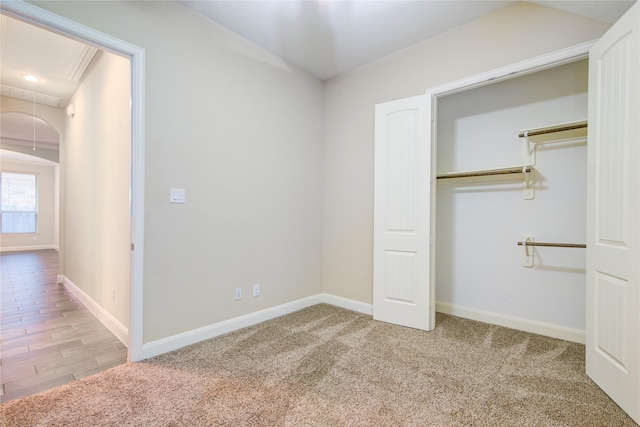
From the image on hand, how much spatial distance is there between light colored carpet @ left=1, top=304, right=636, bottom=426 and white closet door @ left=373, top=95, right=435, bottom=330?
39 centimetres

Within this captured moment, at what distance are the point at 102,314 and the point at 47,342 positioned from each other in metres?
0.52

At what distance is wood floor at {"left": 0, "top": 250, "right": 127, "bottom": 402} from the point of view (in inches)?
79.8

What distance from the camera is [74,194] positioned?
412 cm

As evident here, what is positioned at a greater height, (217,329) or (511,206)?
(511,206)

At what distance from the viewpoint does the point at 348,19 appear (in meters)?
2.59

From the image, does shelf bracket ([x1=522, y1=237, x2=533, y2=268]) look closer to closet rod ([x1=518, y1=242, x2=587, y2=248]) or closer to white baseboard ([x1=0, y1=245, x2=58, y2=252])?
closet rod ([x1=518, y1=242, x2=587, y2=248])

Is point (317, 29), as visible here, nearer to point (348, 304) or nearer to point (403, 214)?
point (403, 214)

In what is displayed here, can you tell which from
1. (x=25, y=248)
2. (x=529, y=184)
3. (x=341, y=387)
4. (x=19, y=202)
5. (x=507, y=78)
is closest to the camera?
(x=341, y=387)

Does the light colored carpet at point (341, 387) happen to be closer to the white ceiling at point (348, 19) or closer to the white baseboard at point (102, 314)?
the white baseboard at point (102, 314)

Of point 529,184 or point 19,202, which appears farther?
point 19,202

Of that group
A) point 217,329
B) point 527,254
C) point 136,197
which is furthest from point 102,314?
point 527,254

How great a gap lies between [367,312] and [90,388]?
8.09 feet

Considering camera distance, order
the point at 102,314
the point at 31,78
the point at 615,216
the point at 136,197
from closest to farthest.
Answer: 1. the point at 615,216
2. the point at 136,197
3. the point at 102,314
4. the point at 31,78

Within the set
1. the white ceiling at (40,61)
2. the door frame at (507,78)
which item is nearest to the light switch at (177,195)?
the white ceiling at (40,61)
